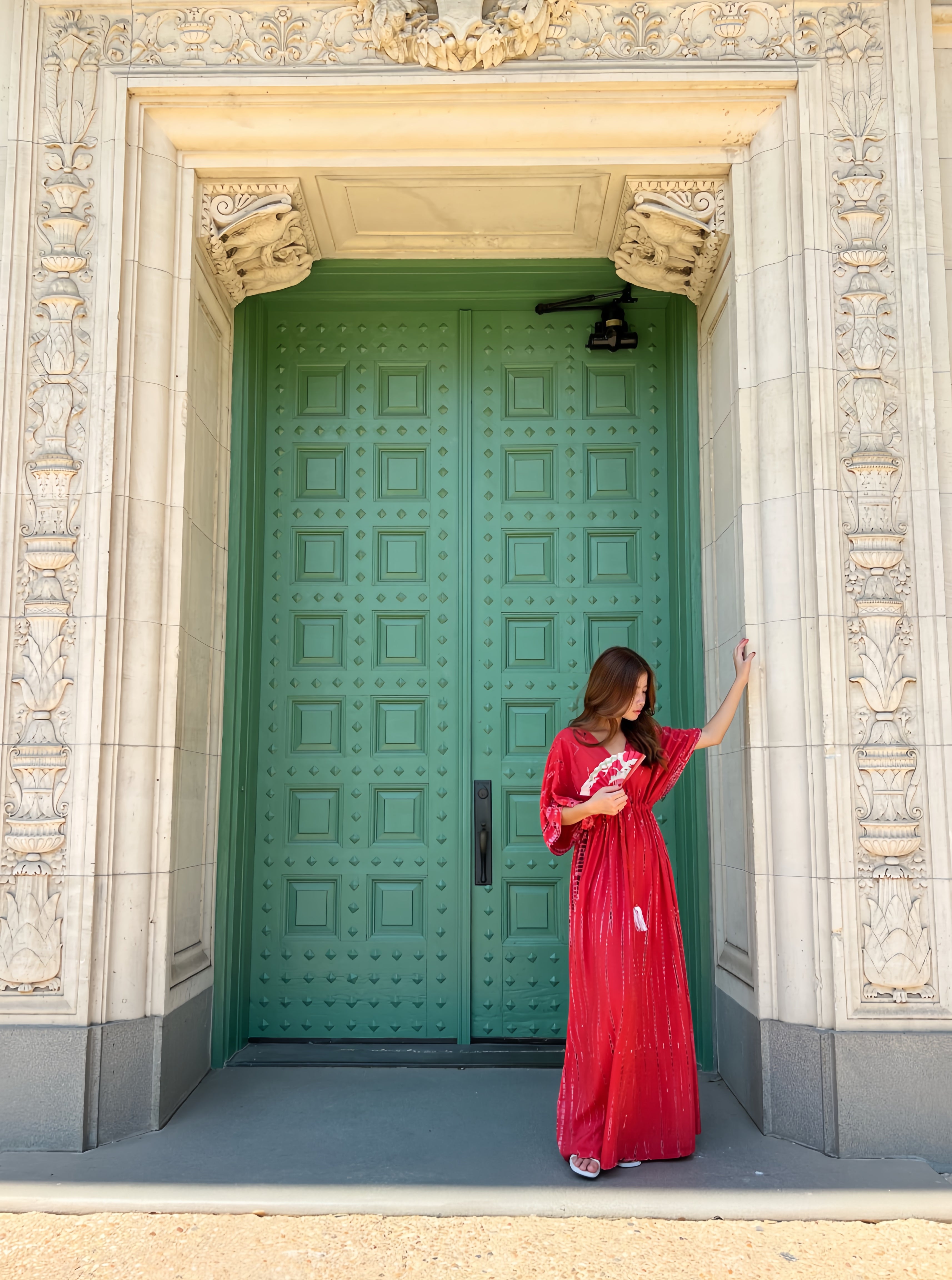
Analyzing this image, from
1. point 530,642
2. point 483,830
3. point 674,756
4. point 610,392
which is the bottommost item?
point 483,830

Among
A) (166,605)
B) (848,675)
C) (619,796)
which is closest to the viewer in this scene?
(619,796)

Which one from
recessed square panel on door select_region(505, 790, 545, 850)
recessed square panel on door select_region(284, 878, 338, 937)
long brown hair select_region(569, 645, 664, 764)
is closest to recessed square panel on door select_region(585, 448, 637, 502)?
recessed square panel on door select_region(505, 790, 545, 850)

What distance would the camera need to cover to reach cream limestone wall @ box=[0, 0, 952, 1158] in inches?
158

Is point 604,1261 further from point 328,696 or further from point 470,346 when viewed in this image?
point 470,346

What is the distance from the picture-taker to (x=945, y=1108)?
12.6 ft

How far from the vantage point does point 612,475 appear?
5652mm

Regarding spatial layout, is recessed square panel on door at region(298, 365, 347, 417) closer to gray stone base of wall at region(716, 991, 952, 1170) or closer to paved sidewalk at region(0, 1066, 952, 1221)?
paved sidewalk at region(0, 1066, 952, 1221)

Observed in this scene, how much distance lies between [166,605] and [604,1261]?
313 centimetres

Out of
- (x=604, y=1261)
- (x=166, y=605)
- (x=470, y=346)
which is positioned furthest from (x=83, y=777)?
(x=470, y=346)

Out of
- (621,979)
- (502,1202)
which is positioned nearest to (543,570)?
(621,979)

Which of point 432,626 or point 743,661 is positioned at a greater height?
point 432,626

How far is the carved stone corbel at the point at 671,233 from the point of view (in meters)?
4.64

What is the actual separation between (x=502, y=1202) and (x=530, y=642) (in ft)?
9.57

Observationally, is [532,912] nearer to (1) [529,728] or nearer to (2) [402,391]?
(1) [529,728]
